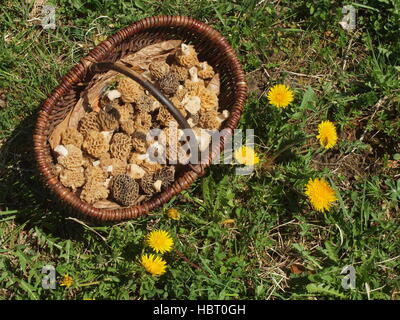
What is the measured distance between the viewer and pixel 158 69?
2.81m

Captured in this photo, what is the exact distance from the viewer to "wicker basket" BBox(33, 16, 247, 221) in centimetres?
239

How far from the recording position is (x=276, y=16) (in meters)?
3.16

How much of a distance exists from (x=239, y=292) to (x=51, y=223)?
3.58 feet

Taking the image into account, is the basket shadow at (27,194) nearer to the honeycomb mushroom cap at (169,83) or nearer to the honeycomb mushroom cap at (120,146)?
the honeycomb mushroom cap at (120,146)

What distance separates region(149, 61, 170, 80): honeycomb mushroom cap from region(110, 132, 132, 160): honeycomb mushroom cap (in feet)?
1.28

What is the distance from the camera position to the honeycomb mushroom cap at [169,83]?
109 inches

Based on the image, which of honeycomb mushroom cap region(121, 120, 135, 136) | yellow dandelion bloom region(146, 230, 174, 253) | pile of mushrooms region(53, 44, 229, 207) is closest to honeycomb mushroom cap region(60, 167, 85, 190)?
pile of mushrooms region(53, 44, 229, 207)

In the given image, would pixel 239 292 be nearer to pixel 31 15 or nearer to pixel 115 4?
pixel 115 4

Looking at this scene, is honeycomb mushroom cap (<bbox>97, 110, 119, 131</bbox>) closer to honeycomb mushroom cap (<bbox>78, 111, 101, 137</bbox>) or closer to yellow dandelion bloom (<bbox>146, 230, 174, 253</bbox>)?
honeycomb mushroom cap (<bbox>78, 111, 101, 137</bbox>)

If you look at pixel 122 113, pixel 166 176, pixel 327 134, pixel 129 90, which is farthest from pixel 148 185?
pixel 327 134

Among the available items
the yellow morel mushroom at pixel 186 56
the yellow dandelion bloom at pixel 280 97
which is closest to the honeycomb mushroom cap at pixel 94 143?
the yellow morel mushroom at pixel 186 56

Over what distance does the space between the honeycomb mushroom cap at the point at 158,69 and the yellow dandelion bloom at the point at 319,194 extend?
1025mm
